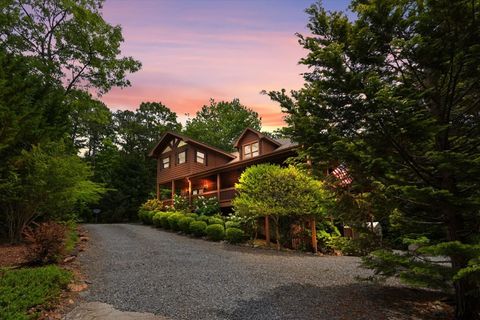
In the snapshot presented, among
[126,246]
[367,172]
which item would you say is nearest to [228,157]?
[126,246]

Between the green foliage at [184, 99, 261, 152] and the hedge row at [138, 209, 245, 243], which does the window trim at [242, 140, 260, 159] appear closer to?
the hedge row at [138, 209, 245, 243]

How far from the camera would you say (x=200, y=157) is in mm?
27266

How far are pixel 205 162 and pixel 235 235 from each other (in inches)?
533

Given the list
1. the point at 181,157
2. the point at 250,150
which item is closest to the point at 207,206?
the point at 250,150

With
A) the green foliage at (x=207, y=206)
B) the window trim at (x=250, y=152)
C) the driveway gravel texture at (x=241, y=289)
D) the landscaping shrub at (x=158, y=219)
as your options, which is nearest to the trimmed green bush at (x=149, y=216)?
the landscaping shrub at (x=158, y=219)

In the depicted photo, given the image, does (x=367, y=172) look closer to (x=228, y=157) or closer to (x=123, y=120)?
(x=228, y=157)

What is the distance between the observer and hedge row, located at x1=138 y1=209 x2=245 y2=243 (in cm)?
1476

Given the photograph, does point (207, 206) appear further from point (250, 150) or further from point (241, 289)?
point (241, 289)

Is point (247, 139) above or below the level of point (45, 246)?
above

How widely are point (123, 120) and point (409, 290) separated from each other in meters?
47.5

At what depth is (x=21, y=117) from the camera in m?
10.5

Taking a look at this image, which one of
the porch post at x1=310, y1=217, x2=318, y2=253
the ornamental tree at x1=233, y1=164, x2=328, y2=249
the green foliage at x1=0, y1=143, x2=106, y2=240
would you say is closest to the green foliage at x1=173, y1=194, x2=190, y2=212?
the ornamental tree at x1=233, y1=164, x2=328, y2=249

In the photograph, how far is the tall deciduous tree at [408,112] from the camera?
479 cm

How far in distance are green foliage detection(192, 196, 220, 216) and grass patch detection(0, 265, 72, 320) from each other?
43.7 ft
